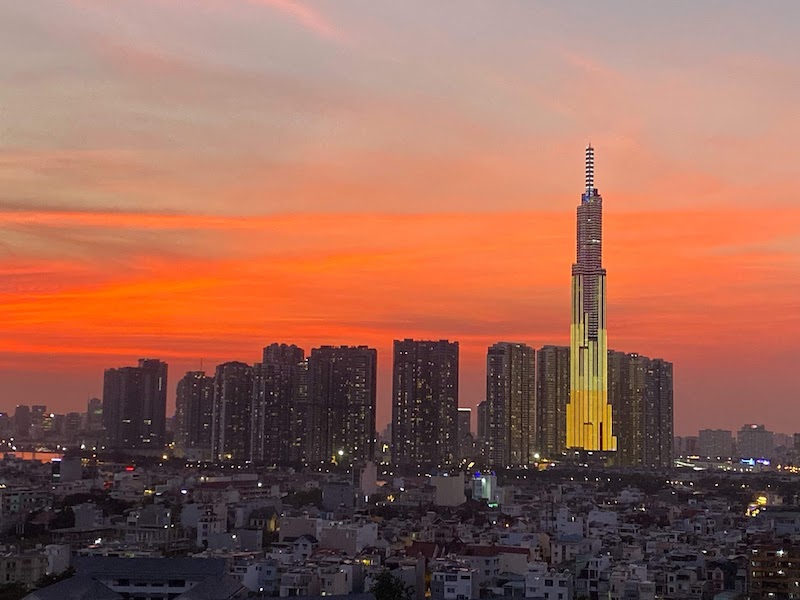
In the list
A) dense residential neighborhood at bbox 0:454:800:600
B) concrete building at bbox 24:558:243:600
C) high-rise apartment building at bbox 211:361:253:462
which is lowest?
dense residential neighborhood at bbox 0:454:800:600

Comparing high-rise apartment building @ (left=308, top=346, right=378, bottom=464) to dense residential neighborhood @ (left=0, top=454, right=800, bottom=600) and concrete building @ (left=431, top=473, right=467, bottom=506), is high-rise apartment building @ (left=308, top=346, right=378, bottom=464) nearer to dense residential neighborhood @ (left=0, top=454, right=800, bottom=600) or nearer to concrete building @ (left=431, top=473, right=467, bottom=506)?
dense residential neighborhood @ (left=0, top=454, right=800, bottom=600)

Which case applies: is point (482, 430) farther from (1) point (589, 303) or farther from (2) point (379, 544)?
(2) point (379, 544)

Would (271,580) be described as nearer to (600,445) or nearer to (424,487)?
(424,487)

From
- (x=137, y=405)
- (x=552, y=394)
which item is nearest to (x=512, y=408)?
(x=552, y=394)

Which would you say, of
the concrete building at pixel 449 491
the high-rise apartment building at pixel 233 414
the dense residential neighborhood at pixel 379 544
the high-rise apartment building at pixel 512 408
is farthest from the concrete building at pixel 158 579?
the high-rise apartment building at pixel 512 408

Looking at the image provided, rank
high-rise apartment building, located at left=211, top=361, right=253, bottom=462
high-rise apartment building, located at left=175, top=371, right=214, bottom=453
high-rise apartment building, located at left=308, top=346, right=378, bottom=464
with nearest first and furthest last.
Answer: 1. high-rise apartment building, located at left=308, top=346, right=378, bottom=464
2. high-rise apartment building, located at left=211, top=361, right=253, bottom=462
3. high-rise apartment building, located at left=175, top=371, right=214, bottom=453

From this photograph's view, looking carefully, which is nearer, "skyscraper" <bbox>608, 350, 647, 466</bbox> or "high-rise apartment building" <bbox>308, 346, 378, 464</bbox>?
"high-rise apartment building" <bbox>308, 346, 378, 464</bbox>

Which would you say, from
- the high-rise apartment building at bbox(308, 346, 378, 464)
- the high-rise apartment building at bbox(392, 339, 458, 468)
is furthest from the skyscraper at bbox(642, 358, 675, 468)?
the high-rise apartment building at bbox(308, 346, 378, 464)

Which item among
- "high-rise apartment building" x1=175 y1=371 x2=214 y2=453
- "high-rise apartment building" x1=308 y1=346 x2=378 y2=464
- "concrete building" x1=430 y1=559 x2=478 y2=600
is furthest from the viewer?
"high-rise apartment building" x1=175 y1=371 x2=214 y2=453
